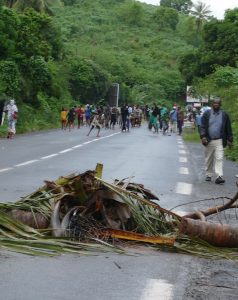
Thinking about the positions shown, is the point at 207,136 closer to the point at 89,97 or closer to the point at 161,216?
the point at 161,216

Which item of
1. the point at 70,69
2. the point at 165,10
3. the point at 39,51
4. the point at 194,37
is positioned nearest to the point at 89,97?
the point at 70,69

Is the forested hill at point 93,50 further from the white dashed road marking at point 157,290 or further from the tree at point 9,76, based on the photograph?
the white dashed road marking at point 157,290

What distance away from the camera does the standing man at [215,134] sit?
49.0ft

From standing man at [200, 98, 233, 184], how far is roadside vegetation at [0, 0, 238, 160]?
7.08 metres

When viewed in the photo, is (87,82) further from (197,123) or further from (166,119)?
(197,123)

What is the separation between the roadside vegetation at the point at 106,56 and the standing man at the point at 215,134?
7.08 m

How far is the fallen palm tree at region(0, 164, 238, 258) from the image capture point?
6977 millimetres

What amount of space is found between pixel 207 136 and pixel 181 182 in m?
1.55

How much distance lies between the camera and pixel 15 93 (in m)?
40.1

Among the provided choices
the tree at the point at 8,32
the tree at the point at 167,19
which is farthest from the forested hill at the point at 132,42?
the tree at the point at 8,32

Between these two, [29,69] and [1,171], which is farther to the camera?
[29,69]

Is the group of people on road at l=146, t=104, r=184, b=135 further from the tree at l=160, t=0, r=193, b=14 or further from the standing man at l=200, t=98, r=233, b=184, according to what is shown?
the tree at l=160, t=0, r=193, b=14

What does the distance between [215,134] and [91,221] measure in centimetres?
818

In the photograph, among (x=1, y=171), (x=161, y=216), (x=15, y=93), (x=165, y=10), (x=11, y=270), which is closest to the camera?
(x=11, y=270)
